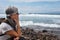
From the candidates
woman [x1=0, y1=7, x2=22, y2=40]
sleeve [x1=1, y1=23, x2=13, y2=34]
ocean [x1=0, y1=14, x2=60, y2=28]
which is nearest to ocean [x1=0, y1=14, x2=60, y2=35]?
ocean [x1=0, y1=14, x2=60, y2=28]

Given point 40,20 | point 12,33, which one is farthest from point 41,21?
point 12,33

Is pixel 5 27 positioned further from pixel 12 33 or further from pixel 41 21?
pixel 41 21

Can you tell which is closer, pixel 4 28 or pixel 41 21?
pixel 4 28

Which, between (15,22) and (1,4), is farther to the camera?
(1,4)

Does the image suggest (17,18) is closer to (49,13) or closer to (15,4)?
(15,4)

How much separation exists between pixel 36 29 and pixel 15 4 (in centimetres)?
38

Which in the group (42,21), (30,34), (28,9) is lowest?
(30,34)

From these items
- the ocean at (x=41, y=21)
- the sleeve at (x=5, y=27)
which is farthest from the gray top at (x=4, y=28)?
the ocean at (x=41, y=21)

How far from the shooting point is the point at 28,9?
1893 millimetres

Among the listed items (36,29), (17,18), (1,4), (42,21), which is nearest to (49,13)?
(42,21)

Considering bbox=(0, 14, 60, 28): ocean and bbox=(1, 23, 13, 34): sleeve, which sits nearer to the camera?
bbox=(1, 23, 13, 34): sleeve

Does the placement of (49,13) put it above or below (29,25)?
above

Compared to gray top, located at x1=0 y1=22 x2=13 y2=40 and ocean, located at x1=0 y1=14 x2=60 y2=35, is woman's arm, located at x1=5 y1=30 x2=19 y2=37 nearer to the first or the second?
gray top, located at x1=0 y1=22 x2=13 y2=40

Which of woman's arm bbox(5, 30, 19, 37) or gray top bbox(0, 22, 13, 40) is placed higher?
gray top bbox(0, 22, 13, 40)
